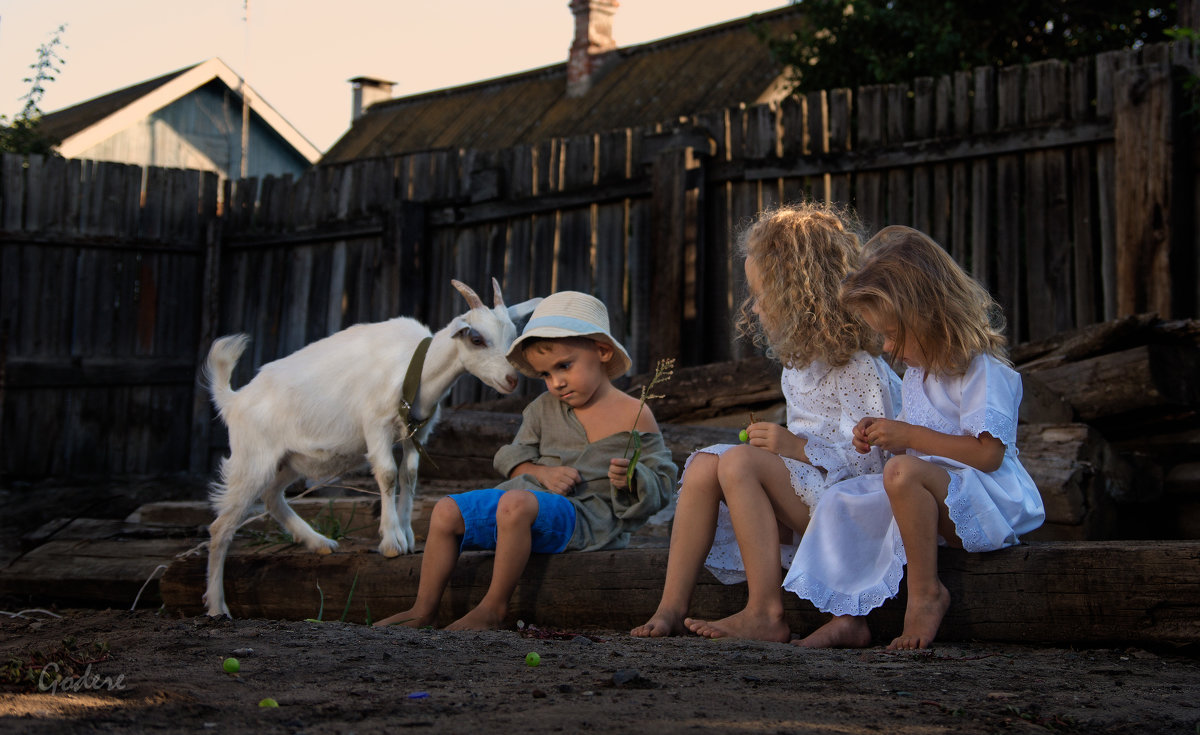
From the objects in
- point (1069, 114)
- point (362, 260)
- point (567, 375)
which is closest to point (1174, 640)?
point (567, 375)

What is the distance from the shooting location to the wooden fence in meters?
6.30

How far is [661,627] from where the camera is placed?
3.40 meters

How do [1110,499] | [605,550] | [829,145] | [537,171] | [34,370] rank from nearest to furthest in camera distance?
[605,550], [1110,499], [829,145], [537,171], [34,370]

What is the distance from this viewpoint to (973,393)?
10.9 ft

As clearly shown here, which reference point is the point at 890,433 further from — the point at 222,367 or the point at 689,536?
the point at 222,367

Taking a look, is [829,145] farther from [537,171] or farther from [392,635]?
[392,635]

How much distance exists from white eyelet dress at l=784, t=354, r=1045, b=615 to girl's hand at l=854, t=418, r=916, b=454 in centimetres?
15

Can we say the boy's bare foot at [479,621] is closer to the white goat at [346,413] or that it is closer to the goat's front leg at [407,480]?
the white goat at [346,413]

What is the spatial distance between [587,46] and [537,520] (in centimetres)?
1645

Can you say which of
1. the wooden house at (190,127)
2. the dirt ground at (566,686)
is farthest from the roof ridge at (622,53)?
the dirt ground at (566,686)

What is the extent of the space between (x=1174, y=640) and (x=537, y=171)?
6.19 metres

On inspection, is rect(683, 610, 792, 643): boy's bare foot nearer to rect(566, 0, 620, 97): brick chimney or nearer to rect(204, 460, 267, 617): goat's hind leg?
rect(204, 460, 267, 617): goat's hind leg

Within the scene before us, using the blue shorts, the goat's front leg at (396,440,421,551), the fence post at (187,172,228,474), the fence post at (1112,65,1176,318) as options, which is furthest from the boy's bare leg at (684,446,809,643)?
the fence post at (187,172,228,474)

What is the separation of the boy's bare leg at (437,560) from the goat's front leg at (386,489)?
455mm
